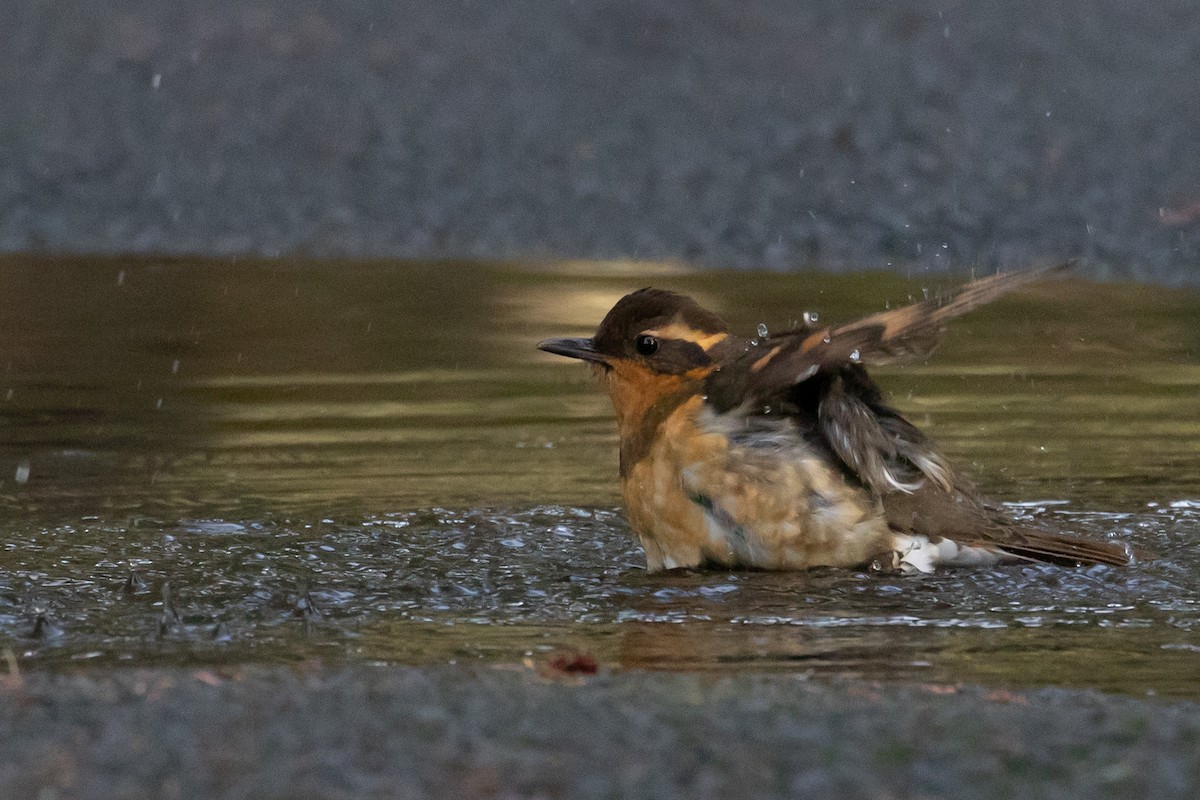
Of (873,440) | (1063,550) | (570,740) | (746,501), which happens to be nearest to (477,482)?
(746,501)

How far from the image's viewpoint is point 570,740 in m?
5.36

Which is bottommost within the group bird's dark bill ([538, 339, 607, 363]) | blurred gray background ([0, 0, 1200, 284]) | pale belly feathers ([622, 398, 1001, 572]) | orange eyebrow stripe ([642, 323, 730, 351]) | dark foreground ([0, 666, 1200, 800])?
dark foreground ([0, 666, 1200, 800])

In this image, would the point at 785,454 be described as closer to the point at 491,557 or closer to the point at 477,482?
the point at 491,557

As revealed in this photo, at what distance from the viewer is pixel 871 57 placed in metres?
18.9

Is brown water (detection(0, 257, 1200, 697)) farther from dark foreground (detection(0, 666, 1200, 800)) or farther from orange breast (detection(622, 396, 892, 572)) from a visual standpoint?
dark foreground (detection(0, 666, 1200, 800))

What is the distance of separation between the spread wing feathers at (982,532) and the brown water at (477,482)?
0.09 metres

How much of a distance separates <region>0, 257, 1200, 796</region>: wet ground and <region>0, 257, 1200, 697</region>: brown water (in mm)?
25

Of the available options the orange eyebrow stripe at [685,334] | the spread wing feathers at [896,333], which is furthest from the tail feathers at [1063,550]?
the orange eyebrow stripe at [685,334]

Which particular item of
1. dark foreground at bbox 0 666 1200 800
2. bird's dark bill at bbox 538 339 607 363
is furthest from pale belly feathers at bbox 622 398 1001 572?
dark foreground at bbox 0 666 1200 800

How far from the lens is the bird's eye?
7.94m

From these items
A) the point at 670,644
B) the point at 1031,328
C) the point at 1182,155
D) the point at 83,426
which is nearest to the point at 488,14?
the point at 1182,155

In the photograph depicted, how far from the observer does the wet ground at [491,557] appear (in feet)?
18.4

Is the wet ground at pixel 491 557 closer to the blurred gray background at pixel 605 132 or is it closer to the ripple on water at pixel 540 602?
the ripple on water at pixel 540 602

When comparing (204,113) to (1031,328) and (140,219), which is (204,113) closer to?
(140,219)
